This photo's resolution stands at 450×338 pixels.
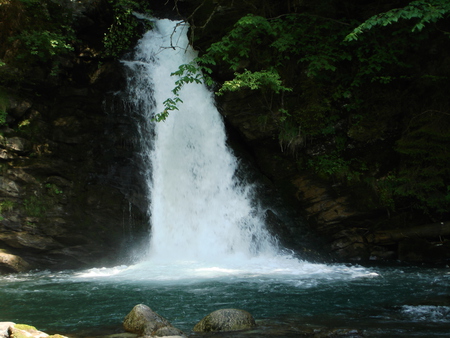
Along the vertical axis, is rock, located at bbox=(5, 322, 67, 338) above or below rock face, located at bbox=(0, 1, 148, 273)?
below

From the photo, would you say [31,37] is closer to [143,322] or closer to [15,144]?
[15,144]

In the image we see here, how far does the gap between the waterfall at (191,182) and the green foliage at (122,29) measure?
968mm

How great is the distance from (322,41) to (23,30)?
9.03 metres

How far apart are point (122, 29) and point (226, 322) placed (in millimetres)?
12167

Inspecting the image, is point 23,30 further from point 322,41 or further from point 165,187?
point 322,41

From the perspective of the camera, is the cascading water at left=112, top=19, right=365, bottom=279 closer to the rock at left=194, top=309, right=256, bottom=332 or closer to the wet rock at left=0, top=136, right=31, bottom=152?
the wet rock at left=0, top=136, right=31, bottom=152

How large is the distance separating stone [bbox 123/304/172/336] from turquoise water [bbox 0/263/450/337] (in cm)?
29

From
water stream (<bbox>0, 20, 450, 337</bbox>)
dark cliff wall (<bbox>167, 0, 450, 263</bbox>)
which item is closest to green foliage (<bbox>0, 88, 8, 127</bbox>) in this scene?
water stream (<bbox>0, 20, 450, 337</bbox>)

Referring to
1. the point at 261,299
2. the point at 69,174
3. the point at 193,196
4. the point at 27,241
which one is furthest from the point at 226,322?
the point at 69,174

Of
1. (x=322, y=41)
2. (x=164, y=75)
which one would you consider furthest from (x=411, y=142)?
(x=164, y=75)

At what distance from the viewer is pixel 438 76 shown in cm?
1107

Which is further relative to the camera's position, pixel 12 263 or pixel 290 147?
pixel 290 147

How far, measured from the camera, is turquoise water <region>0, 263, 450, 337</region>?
571cm

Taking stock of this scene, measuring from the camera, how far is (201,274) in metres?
9.50
